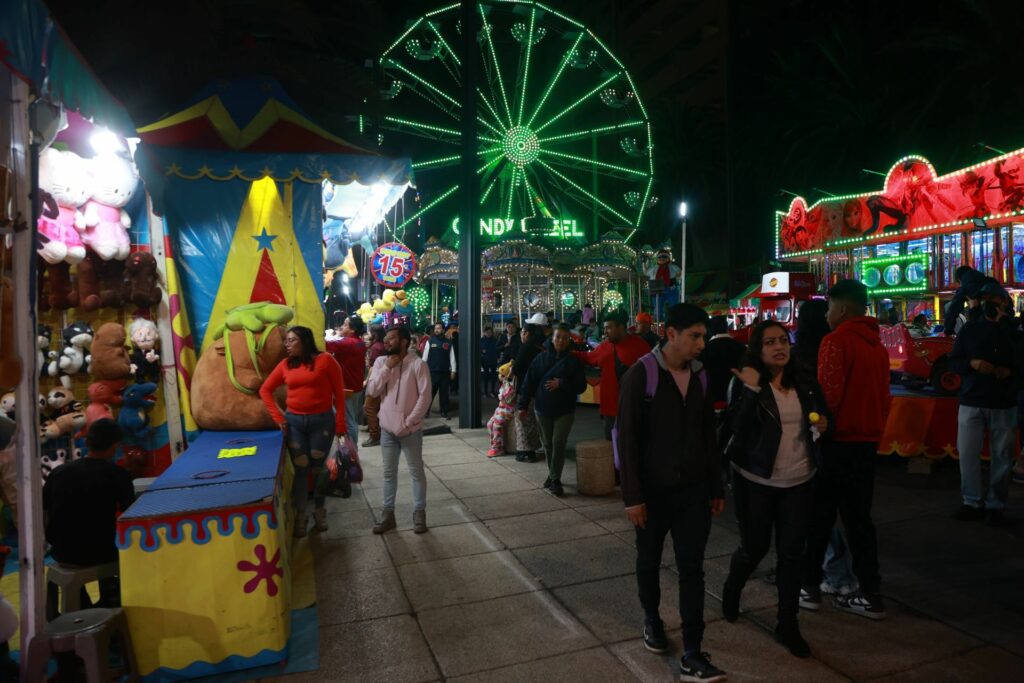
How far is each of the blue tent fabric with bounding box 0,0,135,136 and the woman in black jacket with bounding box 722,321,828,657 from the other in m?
3.55

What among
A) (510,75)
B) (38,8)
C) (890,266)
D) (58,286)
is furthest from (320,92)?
(510,75)

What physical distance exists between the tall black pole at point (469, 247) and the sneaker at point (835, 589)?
7.01 metres

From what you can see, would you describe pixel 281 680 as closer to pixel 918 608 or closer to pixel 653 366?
pixel 653 366

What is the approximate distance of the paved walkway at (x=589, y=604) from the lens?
3.35 meters

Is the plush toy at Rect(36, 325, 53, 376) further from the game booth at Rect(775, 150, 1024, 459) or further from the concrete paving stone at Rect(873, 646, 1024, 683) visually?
the game booth at Rect(775, 150, 1024, 459)

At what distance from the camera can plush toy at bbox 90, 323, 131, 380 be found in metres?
6.05

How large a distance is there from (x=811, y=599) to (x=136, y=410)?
580 cm

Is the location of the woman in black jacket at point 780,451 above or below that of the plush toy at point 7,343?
below

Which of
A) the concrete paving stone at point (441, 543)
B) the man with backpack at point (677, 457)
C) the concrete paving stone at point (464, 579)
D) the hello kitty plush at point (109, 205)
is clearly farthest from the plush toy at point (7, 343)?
the hello kitty plush at point (109, 205)

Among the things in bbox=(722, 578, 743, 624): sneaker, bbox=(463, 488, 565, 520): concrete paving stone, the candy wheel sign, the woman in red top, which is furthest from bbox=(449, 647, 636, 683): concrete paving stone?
the candy wheel sign

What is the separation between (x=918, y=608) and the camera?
3896 millimetres

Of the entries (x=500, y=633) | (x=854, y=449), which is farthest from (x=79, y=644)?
(x=854, y=449)

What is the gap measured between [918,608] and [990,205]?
1072 centimetres

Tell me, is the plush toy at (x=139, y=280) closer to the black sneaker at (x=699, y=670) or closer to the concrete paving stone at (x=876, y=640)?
the black sneaker at (x=699, y=670)
